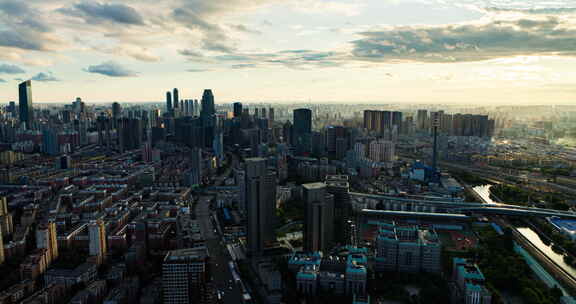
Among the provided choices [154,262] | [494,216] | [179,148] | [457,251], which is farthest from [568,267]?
[179,148]

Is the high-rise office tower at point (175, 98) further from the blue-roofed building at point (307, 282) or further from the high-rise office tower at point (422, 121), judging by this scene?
the blue-roofed building at point (307, 282)

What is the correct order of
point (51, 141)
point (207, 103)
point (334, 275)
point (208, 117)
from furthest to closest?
1. point (207, 103)
2. point (208, 117)
3. point (51, 141)
4. point (334, 275)

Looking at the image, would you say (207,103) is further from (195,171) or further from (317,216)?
(317,216)

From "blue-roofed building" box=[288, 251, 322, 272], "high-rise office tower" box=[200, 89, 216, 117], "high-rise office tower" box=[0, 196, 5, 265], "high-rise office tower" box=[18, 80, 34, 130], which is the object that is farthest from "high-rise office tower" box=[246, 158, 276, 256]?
"high-rise office tower" box=[18, 80, 34, 130]

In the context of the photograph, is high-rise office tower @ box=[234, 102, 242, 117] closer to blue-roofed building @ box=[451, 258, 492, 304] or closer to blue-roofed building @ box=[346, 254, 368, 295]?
blue-roofed building @ box=[346, 254, 368, 295]

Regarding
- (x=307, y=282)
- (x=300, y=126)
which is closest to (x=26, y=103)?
(x=300, y=126)

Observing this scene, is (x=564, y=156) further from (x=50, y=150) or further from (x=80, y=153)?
(x=50, y=150)

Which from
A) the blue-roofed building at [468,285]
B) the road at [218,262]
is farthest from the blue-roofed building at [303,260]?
the blue-roofed building at [468,285]
